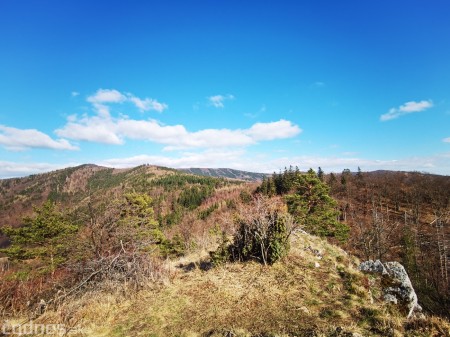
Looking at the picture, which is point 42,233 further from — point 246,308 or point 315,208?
point 315,208

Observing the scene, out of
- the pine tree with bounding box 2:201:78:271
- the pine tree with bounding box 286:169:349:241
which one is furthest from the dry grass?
the pine tree with bounding box 2:201:78:271

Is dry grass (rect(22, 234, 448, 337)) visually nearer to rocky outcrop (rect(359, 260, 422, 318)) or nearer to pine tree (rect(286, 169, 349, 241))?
rocky outcrop (rect(359, 260, 422, 318))

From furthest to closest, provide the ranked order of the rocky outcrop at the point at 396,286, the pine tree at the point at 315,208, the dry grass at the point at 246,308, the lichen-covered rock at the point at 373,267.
Answer: the pine tree at the point at 315,208
the lichen-covered rock at the point at 373,267
the rocky outcrop at the point at 396,286
the dry grass at the point at 246,308

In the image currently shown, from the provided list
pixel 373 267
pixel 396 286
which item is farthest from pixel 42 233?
pixel 396 286

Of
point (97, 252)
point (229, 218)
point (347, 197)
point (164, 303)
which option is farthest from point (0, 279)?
point (347, 197)

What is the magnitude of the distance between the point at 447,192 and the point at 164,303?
329 ft

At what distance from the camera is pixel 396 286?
31.3ft

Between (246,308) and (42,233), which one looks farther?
(42,233)

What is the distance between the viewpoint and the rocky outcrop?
28.6 ft

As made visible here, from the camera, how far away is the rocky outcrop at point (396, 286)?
8703mm

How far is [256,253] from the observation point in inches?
479

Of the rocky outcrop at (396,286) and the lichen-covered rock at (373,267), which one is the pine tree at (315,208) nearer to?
the lichen-covered rock at (373,267)

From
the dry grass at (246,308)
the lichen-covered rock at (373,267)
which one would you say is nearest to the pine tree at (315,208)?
the lichen-covered rock at (373,267)

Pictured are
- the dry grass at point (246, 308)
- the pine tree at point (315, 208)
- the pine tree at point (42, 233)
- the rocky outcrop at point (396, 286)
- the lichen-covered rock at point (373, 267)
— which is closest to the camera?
the dry grass at point (246, 308)
